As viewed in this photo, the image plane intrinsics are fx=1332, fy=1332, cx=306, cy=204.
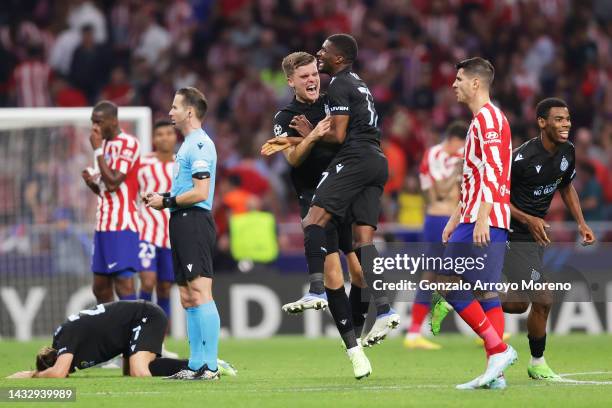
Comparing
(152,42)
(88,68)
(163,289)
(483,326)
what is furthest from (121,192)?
(152,42)

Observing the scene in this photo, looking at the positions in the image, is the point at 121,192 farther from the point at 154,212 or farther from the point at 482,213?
the point at 482,213

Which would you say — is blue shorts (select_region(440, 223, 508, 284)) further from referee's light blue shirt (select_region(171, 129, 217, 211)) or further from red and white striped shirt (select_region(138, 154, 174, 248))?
red and white striped shirt (select_region(138, 154, 174, 248))

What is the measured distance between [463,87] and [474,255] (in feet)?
4.07

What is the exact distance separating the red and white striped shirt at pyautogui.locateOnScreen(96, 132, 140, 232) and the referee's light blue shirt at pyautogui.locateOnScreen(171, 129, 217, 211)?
2653mm

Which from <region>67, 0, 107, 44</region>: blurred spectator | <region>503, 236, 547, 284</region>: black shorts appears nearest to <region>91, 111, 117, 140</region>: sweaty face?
<region>503, 236, 547, 284</region>: black shorts

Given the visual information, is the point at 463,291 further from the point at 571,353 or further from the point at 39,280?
the point at 39,280

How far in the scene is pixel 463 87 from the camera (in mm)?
9617

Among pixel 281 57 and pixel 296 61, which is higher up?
pixel 281 57

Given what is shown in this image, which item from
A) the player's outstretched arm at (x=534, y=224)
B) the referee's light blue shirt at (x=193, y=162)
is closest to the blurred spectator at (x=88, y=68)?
the referee's light blue shirt at (x=193, y=162)

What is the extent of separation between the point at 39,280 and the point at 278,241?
134 inches

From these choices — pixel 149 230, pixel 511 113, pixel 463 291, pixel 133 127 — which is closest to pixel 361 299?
pixel 463 291

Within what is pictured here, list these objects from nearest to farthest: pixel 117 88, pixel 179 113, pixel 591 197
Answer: pixel 179 113 → pixel 591 197 → pixel 117 88

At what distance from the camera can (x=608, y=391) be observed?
30.8 feet

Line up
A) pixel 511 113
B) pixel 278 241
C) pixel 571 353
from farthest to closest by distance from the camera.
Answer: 1. pixel 511 113
2. pixel 278 241
3. pixel 571 353
